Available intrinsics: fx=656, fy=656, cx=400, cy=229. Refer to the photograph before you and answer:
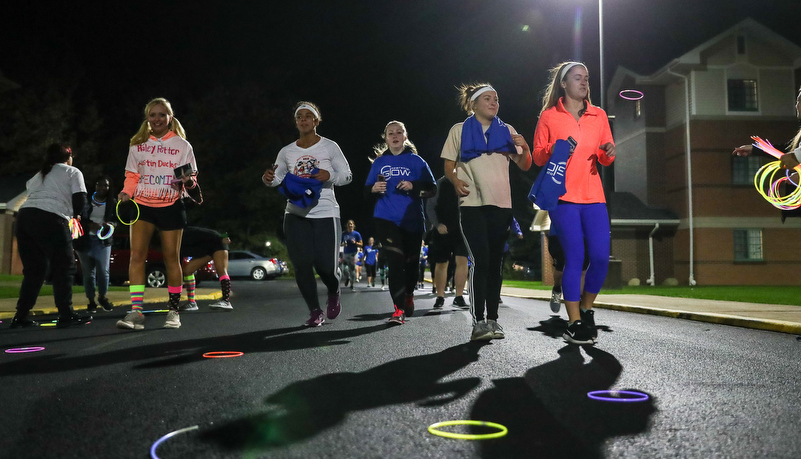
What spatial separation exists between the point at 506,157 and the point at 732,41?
23.7m

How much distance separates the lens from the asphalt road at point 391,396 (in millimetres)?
2420

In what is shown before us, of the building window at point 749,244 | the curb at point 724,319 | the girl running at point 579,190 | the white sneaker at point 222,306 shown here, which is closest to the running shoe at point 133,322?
the white sneaker at point 222,306

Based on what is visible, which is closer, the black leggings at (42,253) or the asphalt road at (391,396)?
the asphalt road at (391,396)

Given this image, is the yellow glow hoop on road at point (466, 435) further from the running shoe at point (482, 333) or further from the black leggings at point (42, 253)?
the black leggings at point (42, 253)

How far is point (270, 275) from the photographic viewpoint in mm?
31094

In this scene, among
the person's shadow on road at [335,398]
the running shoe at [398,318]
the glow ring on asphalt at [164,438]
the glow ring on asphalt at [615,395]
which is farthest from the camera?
the running shoe at [398,318]

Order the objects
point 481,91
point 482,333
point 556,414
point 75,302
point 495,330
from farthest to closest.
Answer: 1. point 75,302
2. point 481,91
3. point 495,330
4. point 482,333
5. point 556,414

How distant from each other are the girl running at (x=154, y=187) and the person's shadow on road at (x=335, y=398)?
3209 mm

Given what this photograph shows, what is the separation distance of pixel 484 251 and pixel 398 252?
177 cm

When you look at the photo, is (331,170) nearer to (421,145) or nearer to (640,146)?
(640,146)

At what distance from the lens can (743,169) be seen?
25062 mm

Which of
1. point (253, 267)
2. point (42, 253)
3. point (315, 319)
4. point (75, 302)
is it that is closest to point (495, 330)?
point (315, 319)

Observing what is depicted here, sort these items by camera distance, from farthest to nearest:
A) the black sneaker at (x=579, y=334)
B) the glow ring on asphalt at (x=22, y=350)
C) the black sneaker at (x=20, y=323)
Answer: the black sneaker at (x=20, y=323) → the black sneaker at (x=579, y=334) → the glow ring on asphalt at (x=22, y=350)

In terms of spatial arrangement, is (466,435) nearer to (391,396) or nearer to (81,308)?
(391,396)
